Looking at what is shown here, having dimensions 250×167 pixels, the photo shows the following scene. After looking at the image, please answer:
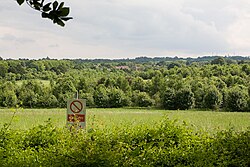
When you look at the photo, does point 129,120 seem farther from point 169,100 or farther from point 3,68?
point 169,100

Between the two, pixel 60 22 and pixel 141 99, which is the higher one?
pixel 60 22

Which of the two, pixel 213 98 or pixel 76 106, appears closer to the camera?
pixel 76 106

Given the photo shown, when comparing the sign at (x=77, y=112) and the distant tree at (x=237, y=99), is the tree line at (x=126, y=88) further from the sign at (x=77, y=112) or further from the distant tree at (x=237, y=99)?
the sign at (x=77, y=112)

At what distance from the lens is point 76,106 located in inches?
198

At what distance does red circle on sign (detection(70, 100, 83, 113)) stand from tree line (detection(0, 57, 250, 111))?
2613 centimetres

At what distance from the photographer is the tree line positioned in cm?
3478

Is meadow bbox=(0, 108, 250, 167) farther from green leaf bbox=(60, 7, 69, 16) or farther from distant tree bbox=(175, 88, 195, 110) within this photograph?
distant tree bbox=(175, 88, 195, 110)

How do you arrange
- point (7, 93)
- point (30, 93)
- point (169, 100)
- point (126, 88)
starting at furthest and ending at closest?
point (126, 88) < point (169, 100) < point (30, 93) < point (7, 93)

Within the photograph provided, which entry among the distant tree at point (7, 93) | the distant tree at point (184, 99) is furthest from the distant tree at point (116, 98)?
the distant tree at point (7, 93)

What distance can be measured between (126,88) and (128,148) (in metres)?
40.3

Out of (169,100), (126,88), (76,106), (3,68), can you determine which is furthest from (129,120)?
(126,88)

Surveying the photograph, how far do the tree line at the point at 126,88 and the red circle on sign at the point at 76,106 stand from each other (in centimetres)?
2613

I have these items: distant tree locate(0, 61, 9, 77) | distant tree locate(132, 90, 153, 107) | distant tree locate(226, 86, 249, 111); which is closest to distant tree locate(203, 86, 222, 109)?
distant tree locate(226, 86, 249, 111)

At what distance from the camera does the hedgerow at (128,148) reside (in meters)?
3.53
